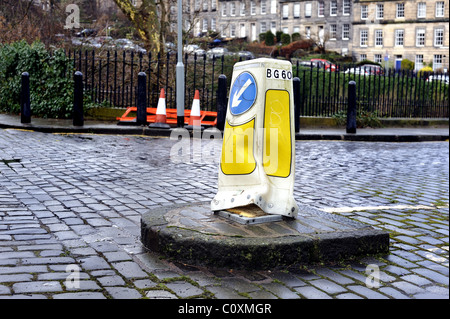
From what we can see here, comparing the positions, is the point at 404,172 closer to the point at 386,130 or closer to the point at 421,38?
the point at 386,130

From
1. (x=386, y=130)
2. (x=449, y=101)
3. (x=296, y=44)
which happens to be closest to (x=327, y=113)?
(x=386, y=130)

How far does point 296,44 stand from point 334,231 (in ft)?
214

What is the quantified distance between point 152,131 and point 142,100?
0.85 meters

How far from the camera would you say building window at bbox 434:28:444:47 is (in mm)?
62963

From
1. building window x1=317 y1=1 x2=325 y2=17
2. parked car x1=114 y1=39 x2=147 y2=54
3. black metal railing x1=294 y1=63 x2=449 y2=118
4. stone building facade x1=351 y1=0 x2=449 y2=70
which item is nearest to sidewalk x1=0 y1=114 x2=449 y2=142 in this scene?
black metal railing x1=294 y1=63 x2=449 y2=118

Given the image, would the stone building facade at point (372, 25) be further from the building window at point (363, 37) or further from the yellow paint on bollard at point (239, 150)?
the yellow paint on bollard at point (239, 150)

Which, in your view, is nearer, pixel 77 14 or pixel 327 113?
pixel 327 113

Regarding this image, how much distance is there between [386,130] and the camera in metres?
15.2

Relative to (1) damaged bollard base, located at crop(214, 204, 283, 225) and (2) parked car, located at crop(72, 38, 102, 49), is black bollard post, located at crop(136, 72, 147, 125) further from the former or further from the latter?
(1) damaged bollard base, located at crop(214, 204, 283, 225)

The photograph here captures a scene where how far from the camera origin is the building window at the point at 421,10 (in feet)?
212

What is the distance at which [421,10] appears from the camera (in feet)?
212

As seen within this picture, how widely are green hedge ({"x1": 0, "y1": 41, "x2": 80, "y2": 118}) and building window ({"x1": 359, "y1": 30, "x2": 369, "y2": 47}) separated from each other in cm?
6017

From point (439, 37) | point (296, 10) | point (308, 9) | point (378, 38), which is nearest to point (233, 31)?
point (296, 10)

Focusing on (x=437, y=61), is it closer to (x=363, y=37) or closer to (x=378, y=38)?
(x=378, y=38)
